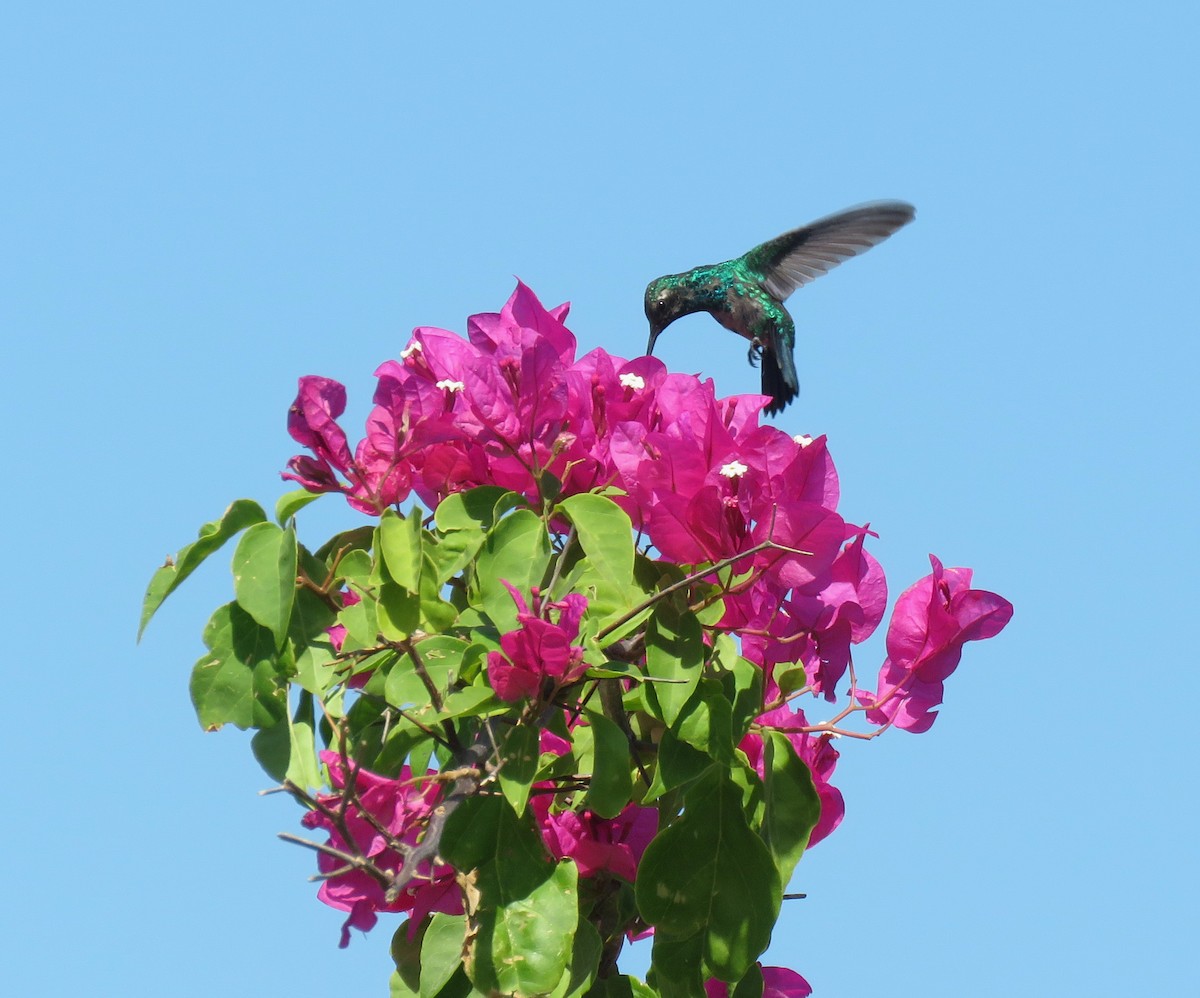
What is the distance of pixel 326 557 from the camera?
6.35ft

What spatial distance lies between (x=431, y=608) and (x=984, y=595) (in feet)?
2.50

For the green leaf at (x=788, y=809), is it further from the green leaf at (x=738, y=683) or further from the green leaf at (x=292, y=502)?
the green leaf at (x=292, y=502)

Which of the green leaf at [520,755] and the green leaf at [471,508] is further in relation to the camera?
the green leaf at [471,508]

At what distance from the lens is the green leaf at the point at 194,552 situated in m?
1.77

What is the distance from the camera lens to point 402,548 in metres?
1.69

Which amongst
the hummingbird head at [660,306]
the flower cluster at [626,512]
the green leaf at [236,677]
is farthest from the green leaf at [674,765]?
the hummingbird head at [660,306]

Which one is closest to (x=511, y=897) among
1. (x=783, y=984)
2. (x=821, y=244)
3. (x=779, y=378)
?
(x=783, y=984)

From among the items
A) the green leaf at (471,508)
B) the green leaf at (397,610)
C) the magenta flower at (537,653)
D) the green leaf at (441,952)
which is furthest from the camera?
the green leaf at (471,508)

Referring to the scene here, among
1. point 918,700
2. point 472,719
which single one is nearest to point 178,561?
point 472,719

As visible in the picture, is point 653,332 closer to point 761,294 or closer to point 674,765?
point 761,294

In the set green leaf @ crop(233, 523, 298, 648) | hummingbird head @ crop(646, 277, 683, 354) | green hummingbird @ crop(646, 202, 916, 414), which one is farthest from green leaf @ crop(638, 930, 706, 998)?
hummingbird head @ crop(646, 277, 683, 354)

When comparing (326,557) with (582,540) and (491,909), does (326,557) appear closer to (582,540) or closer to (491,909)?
(582,540)

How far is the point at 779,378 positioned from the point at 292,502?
440 cm

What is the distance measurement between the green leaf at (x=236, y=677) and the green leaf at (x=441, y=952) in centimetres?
34
